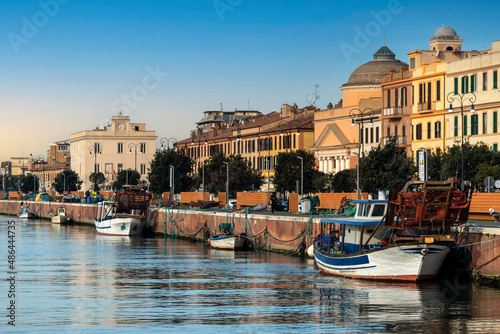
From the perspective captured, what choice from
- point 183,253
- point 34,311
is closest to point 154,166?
point 183,253

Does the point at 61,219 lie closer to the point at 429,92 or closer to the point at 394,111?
the point at 394,111

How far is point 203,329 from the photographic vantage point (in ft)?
97.8

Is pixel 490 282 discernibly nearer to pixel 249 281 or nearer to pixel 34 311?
pixel 249 281

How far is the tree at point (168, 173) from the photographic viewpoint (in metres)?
133

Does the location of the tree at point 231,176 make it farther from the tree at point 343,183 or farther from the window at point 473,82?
the window at point 473,82

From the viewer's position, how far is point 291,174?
10625 centimetres

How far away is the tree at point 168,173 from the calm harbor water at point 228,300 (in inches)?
3038

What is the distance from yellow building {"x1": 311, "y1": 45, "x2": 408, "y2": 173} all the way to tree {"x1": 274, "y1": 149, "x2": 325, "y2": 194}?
13.1 feet

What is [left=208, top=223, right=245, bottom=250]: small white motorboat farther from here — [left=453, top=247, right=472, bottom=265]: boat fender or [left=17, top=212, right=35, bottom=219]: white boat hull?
[left=17, top=212, right=35, bottom=219]: white boat hull

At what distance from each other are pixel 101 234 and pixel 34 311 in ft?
184

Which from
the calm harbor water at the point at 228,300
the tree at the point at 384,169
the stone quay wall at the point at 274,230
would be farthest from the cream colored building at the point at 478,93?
the calm harbor water at the point at 228,300

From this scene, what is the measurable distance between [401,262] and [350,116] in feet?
229

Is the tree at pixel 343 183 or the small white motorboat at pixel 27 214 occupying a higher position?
the tree at pixel 343 183

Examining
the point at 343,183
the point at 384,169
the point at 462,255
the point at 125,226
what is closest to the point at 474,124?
the point at 384,169
